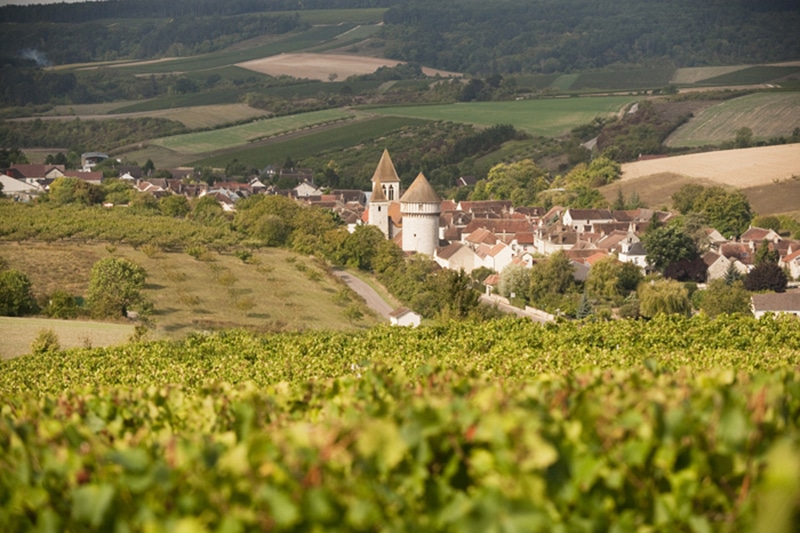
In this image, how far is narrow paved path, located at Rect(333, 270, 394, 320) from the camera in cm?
6065

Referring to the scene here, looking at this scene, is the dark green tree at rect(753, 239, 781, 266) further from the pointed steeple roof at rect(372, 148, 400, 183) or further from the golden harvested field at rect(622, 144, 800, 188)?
the pointed steeple roof at rect(372, 148, 400, 183)

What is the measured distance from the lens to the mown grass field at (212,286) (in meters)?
50.6

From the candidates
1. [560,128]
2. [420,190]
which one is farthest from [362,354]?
[560,128]

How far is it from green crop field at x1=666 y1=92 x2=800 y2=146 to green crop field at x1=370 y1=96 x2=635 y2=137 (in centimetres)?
1841

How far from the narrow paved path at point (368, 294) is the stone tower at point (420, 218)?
16.3 metres

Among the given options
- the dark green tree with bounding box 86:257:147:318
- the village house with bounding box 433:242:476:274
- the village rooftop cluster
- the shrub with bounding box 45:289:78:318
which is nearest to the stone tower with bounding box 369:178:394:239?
the village rooftop cluster

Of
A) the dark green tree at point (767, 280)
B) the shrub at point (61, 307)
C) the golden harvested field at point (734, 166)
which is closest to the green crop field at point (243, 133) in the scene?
the golden harvested field at point (734, 166)

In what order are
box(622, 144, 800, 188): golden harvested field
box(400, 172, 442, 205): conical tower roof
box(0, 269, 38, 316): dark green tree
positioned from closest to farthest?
box(0, 269, 38, 316): dark green tree
box(400, 172, 442, 205): conical tower roof
box(622, 144, 800, 188): golden harvested field

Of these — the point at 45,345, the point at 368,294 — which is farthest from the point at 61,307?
the point at 368,294

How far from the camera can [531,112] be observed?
175 m

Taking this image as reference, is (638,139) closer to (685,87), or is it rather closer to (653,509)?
(685,87)

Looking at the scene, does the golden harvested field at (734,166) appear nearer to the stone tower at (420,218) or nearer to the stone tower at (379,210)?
the stone tower at (379,210)

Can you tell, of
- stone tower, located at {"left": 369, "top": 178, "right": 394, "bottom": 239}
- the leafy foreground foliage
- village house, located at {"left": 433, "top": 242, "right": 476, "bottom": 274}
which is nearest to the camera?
the leafy foreground foliage

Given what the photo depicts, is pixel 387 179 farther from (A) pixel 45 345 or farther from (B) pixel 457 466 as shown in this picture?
(B) pixel 457 466
